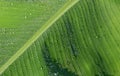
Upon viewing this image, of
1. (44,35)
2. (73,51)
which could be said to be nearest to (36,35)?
(44,35)

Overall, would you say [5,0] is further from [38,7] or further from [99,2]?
[99,2]

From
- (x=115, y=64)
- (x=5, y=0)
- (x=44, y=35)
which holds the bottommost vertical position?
(x=115, y=64)

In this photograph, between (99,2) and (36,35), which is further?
(99,2)

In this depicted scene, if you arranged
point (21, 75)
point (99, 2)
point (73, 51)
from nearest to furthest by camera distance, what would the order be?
point (21, 75)
point (73, 51)
point (99, 2)

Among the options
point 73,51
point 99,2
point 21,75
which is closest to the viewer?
point 21,75

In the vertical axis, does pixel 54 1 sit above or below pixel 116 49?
above
